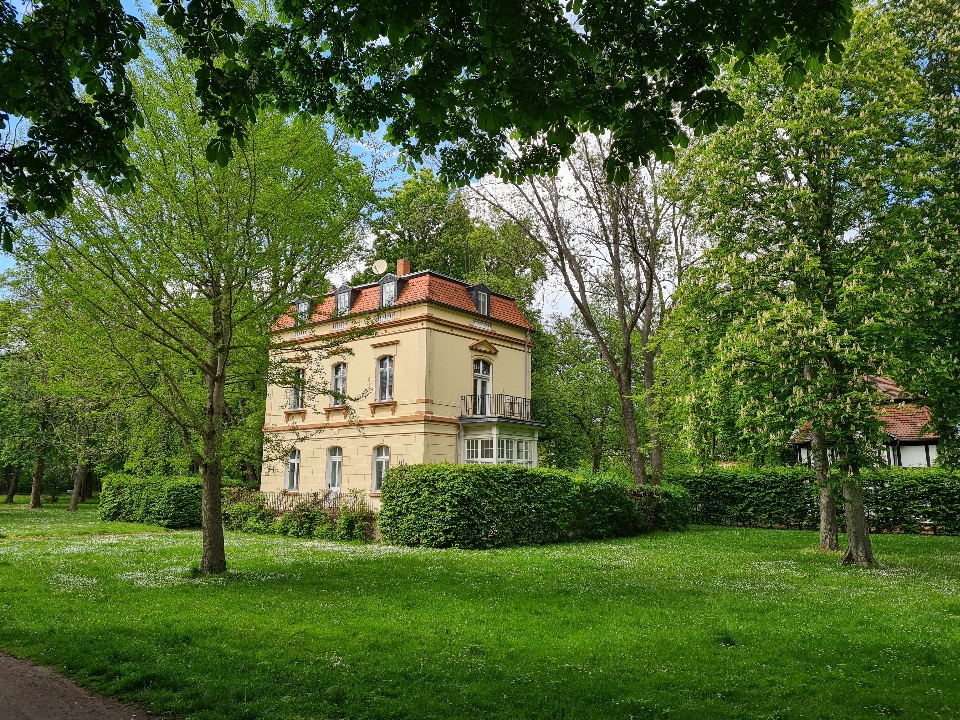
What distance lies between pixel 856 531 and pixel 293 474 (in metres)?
21.9

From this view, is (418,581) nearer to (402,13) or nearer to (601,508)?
(402,13)

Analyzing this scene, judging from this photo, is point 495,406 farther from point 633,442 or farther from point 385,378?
point 633,442

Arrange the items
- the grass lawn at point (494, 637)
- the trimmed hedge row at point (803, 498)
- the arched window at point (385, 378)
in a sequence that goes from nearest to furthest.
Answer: the grass lawn at point (494, 637) → the trimmed hedge row at point (803, 498) → the arched window at point (385, 378)

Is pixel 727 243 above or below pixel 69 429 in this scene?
above

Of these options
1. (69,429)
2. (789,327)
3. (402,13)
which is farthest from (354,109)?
(69,429)

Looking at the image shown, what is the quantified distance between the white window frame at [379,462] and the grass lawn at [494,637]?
1136 centimetres

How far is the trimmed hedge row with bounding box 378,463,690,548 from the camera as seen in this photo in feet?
59.7

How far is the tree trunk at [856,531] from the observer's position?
1417 cm

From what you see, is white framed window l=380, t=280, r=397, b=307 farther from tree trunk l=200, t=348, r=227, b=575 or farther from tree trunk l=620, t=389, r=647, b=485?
tree trunk l=200, t=348, r=227, b=575

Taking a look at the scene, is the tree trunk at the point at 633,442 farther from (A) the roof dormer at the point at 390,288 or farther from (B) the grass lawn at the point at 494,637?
(B) the grass lawn at the point at 494,637

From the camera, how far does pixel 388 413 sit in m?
25.8

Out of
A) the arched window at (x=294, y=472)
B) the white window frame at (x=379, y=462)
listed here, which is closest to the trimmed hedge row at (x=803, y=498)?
the white window frame at (x=379, y=462)

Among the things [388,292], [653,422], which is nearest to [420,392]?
[388,292]

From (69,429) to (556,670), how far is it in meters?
31.1
